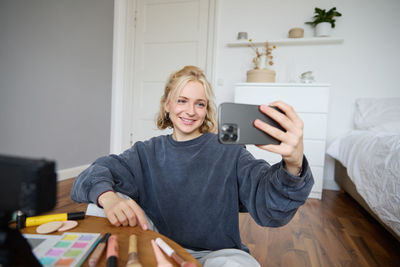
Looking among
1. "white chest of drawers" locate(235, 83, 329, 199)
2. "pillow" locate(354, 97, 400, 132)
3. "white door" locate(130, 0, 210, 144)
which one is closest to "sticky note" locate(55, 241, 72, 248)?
"white chest of drawers" locate(235, 83, 329, 199)

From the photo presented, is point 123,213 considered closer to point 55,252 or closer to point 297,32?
point 55,252

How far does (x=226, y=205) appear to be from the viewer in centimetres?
73

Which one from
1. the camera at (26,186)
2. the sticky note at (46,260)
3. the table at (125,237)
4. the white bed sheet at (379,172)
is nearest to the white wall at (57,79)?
the table at (125,237)

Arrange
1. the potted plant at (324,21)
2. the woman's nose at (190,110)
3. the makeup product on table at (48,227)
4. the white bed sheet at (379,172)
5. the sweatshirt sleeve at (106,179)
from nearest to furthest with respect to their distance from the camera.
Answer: the makeup product on table at (48,227), the sweatshirt sleeve at (106,179), the woman's nose at (190,110), the white bed sheet at (379,172), the potted plant at (324,21)

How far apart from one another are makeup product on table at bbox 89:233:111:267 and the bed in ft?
4.33

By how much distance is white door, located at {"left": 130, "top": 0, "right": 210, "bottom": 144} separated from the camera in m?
2.96

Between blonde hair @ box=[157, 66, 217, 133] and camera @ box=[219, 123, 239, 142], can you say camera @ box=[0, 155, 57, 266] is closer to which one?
camera @ box=[219, 123, 239, 142]

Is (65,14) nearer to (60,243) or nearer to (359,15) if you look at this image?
(60,243)

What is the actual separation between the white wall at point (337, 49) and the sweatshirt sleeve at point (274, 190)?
235 centimetres

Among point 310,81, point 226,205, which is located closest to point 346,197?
point 310,81

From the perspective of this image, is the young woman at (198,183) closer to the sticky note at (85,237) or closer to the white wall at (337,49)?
the sticky note at (85,237)

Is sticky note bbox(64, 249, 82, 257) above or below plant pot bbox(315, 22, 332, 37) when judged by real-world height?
below

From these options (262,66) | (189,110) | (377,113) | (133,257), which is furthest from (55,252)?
(377,113)

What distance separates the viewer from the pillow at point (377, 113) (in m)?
2.10
